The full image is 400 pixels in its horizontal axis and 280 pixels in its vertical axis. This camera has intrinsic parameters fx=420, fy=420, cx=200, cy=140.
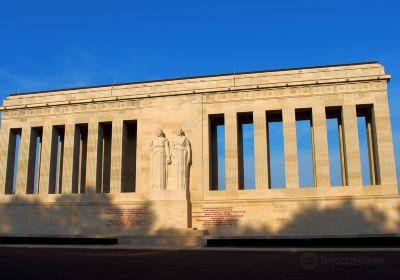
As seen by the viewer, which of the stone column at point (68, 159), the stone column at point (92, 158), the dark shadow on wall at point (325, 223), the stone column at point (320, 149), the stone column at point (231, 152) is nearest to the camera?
the dark shadow on wall at point (325, 223)

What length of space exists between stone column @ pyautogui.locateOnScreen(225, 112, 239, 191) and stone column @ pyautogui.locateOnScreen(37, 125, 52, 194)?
1586 cm

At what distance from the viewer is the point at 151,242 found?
2745 cm

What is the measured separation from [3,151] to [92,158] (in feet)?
30.0

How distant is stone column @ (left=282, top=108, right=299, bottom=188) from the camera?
105ft

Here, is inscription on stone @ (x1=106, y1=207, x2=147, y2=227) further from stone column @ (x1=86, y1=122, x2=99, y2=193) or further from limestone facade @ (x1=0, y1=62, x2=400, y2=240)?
stone column @ (x1=86, y1=122, x2=99, y2=193)

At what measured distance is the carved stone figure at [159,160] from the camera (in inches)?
1276

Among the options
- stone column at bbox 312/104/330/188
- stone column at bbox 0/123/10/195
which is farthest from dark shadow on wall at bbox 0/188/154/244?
stone column at bbox 312/104/330/188

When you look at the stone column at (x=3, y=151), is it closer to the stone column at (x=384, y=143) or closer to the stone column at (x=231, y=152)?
the stone column at (x=231, y=152)

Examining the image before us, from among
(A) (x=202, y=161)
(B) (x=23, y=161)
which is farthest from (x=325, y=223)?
(B) (x=23, y=161)

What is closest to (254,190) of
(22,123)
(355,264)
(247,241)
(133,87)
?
(247,241)

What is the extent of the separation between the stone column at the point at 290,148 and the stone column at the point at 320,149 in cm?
155

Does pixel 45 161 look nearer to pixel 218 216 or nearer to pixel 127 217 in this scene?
pixel 127 217

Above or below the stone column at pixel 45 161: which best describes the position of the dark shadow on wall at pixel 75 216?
below

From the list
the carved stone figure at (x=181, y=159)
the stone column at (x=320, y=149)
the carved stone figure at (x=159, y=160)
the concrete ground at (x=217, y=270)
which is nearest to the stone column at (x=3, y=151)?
the carved stone figure at (x=159, y=160)
